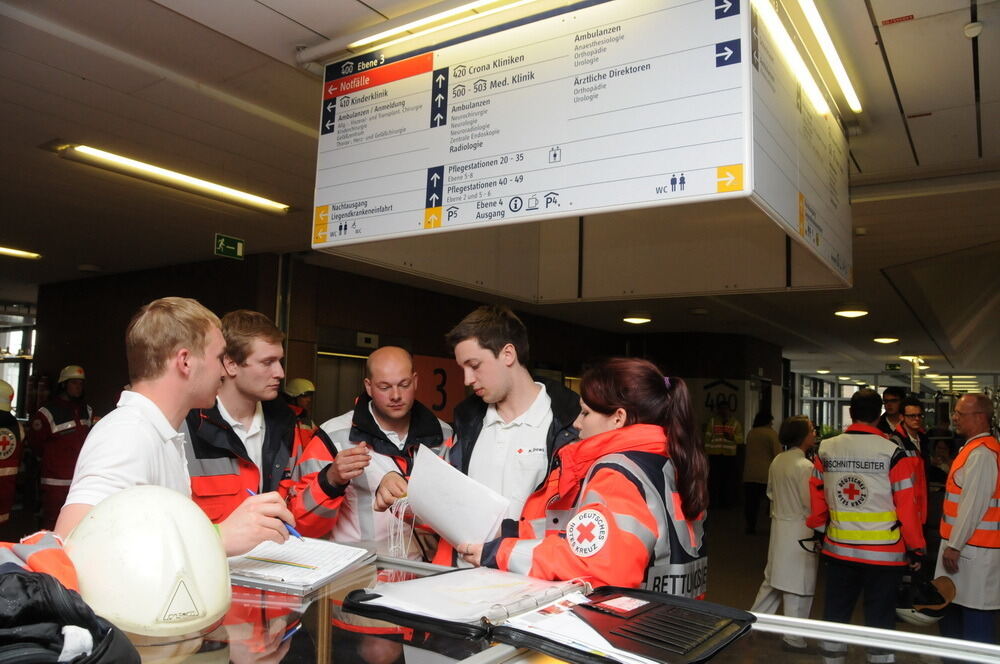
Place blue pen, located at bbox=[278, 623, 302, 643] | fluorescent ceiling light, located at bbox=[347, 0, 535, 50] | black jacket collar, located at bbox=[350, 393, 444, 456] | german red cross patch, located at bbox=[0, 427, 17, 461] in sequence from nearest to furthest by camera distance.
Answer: blue pen, located at bbox=[278, 623, 302, 643] → fluorescent ceiling light, located at bbox=[347, 0, 535, 50] → black jacket collar, located at bbox=[350, 393, 444, 456] → german red cross patch, located at bbox=[0, 427, 17, 461]

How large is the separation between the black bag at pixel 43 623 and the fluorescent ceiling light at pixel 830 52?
2.30 metres

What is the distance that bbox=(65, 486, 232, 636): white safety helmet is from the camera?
0.97 metres

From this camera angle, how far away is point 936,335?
11.3 metres

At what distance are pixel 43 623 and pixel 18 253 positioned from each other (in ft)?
25.9

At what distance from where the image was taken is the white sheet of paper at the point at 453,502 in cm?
178

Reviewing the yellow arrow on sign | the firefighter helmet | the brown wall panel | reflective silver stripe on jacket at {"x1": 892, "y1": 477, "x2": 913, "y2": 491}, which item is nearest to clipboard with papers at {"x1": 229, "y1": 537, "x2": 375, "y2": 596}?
the yellow arrow on sign

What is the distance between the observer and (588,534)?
4.69 feet

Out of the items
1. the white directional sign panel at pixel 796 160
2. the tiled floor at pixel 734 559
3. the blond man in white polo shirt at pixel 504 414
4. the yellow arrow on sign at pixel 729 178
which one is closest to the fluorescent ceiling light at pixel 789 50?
the white directional sign panel at pixel 796 160

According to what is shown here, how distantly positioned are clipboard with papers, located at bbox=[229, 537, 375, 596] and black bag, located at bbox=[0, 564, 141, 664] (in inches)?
19.7

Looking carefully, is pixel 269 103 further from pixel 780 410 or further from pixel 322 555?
pixel 780 410

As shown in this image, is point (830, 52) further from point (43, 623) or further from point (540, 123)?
point (43, 623)

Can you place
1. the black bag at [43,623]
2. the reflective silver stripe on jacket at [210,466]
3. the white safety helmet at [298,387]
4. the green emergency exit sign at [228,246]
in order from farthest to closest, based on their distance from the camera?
1. the white safety helmet at [298,387]
2. the green emergency exit sign at [228,246]
3. the reflective silver stripe on jacket at [210,466]
4. the black bag at [43,623]

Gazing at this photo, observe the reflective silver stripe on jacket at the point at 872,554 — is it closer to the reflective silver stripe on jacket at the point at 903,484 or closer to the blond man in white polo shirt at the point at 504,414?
the reflective silver stripe on jacket at the point at 903,484

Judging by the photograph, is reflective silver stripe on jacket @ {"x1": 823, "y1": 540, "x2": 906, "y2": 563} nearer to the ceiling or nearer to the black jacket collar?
the ceiling
